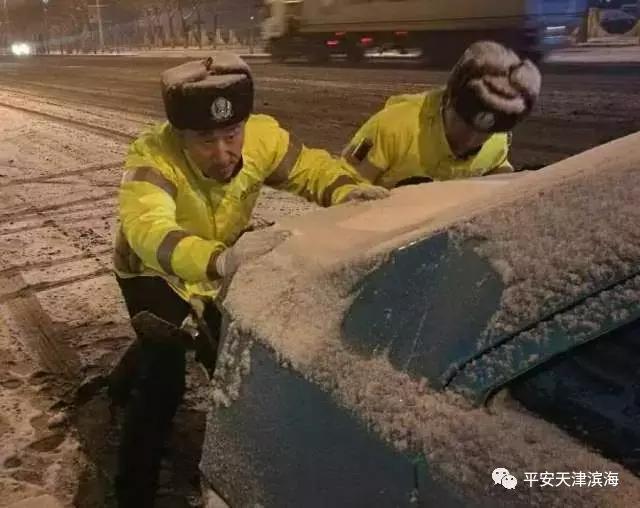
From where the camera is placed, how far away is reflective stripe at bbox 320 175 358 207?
110 inches

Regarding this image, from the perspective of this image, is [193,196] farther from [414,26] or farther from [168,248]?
[414,26]

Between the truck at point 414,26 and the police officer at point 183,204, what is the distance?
13.2m

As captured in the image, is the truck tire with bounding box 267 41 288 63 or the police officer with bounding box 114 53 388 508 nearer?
the police officer with bounding box 114 53 388 508

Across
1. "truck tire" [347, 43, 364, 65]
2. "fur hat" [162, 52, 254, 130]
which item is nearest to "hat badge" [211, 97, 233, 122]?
"fur hat" [162, 52, 254, 130]

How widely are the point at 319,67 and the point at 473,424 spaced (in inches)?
784

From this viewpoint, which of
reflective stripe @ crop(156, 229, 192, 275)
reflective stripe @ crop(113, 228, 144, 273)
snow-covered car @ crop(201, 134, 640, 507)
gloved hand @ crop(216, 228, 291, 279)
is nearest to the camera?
snow-covered car @ crop(201, 134, 640, 507)

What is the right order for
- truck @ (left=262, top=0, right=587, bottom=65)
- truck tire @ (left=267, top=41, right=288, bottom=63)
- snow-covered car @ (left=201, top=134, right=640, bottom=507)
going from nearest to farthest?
1. snow-covered car @ (left=201, top=134, right=640, bottom=507)
2. truck @ (left=262, top=0, right=587, bottom=65)
3. truck tire @ (left=267, top=41, right=288, bottom=63)

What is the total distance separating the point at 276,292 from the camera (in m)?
1.67

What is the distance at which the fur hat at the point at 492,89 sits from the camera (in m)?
2.88

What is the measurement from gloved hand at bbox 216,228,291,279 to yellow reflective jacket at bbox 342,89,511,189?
4.05 ft

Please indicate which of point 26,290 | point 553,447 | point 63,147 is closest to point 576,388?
point 553,447

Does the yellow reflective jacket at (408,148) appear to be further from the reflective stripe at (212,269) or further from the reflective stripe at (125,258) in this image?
the reflective stripe at (212,269)

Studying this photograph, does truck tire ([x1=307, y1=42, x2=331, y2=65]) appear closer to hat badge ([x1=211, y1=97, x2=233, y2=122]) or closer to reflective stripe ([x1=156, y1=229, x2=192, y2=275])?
hat badge ([x1=211, y1=97, x2=233, y2=122])

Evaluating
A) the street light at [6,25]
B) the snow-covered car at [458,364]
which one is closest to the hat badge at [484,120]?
the snow-covered car at [458,364]
